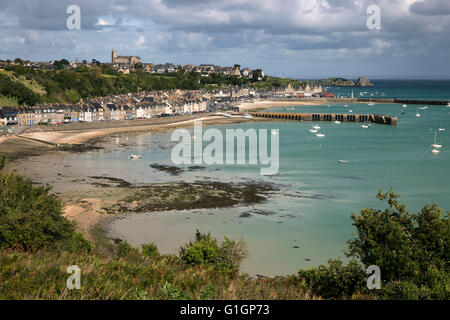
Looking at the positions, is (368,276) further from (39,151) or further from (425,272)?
(39,151)

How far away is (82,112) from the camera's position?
7225 cm

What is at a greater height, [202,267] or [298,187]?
[202,267]

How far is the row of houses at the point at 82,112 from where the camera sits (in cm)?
6378

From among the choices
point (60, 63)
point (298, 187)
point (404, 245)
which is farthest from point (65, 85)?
point (404, 245)

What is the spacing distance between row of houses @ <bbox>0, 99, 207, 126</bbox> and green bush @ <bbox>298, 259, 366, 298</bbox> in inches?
2293

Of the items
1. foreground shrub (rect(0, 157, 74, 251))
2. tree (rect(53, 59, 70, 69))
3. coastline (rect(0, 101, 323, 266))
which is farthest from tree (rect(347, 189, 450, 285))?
tree (rect(53, 59, 70, 69))

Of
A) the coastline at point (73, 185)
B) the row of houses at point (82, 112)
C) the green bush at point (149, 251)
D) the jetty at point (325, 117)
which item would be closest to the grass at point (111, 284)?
the green bush at point (149, 251)

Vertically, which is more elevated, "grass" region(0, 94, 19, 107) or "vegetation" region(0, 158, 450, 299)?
"grass" region(0, 94, 19, 107)

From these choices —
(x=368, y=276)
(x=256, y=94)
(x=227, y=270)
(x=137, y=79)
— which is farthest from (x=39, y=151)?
(x=256, y=94)

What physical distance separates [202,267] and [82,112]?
62.7 metres

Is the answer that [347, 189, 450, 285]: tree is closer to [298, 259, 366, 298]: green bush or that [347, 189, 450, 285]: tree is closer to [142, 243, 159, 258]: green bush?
[298, 259, 366, 298]: green bush

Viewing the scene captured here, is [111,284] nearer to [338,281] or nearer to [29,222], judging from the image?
[338,281]

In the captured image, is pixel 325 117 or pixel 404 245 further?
pixel 325 117

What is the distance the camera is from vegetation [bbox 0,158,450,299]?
1013 cm
